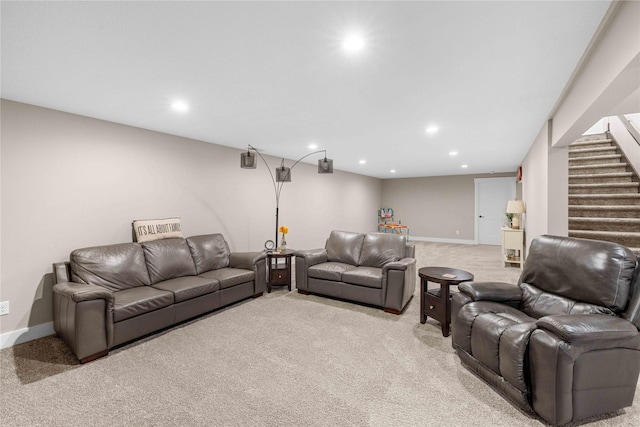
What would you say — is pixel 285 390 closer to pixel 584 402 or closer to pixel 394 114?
pixel 584 402

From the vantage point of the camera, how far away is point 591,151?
5004mm

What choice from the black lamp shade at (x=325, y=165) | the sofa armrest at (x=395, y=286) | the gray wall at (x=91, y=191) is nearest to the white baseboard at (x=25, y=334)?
the gray wall at (x=91, y=191)

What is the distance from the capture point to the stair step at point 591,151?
4.88 meters

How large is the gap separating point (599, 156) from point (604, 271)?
425 centimetres

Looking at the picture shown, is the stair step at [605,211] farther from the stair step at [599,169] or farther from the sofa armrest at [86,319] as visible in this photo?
the sofa armrest at [86,319]

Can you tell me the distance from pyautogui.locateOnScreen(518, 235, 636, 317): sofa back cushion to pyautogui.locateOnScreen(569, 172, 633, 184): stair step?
319cm

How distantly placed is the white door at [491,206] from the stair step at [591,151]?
353 cm

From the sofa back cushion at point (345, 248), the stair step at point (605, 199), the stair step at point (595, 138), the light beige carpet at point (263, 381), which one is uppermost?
the stair step at point (595, 138)

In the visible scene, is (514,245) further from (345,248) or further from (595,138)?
(345,248)

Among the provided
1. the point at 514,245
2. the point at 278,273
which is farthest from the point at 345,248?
the point at 514,245

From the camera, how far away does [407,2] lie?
1475mm

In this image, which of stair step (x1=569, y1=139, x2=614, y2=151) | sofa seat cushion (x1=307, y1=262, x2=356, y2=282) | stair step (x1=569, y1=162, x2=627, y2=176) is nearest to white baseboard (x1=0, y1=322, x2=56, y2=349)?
sofa seat cushion (x1=307, y1=262, x2=356, y2=282)

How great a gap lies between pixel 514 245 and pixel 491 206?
3.69 m

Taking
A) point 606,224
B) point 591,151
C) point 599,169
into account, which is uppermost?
point 591,151
